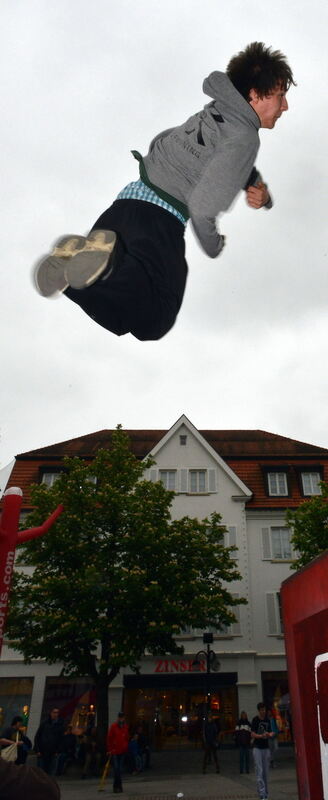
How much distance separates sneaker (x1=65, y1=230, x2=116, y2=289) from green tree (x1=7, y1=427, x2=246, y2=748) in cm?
1637

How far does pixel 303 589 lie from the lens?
18.2 ft

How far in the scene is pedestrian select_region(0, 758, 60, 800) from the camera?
183 cm

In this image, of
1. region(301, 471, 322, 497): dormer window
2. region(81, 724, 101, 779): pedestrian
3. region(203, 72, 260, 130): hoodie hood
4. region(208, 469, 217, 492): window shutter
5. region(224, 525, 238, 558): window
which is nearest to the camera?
region(203, 72, 260, 130): hoodie hood

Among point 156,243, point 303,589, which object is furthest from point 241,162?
point 303,589

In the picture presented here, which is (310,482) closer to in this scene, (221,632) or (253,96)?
(221,632)

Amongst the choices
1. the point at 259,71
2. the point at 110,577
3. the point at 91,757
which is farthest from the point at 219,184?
the point at 91,757

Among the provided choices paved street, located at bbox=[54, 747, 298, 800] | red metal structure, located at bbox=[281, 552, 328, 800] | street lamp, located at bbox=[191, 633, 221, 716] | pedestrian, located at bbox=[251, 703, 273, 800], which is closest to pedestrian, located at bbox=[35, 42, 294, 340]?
red metal structure, located at bbox=[281, 552, 328, 800]

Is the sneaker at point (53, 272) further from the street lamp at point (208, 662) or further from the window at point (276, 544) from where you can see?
the window at point (276, 544)

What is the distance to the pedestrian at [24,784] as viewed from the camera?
6.00 ft

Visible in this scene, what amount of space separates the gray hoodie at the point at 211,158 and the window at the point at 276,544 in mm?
25594

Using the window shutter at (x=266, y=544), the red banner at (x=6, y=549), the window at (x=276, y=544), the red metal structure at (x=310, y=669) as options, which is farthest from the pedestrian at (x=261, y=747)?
the window shutter at (x=266, y=544)

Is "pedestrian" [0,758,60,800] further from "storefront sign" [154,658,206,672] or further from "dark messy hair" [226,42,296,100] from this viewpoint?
"storefront sign" [154,658,206,672]

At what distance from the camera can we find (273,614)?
2578cm

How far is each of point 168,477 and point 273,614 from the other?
778 cm
